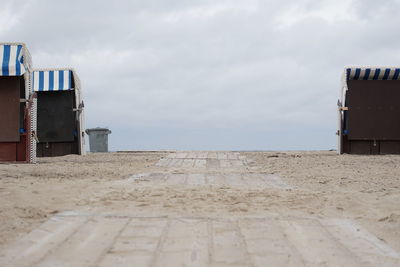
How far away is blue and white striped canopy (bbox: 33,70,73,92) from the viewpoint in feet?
48.7

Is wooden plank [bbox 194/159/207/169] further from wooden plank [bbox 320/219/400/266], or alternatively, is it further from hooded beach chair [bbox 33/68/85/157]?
wooden plank [bbox 320/219/400/266]

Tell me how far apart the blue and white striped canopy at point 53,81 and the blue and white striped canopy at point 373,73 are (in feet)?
29.1

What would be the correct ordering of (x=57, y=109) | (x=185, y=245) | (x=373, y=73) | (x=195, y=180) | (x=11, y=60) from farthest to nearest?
(x=57, y=109), (x=373, y=73), (x=11, y=60), (x=195, y=180), (x=185, y=245)

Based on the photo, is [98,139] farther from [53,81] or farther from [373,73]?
[373,73]

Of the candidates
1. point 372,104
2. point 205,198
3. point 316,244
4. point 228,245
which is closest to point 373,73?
point 372,104

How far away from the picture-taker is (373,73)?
1439cm

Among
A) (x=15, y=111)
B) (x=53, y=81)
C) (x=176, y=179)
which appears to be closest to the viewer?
(x=176, y=179)

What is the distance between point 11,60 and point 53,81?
411cm

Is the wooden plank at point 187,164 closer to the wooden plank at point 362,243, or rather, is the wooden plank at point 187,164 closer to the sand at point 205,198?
the sand at point 205,198

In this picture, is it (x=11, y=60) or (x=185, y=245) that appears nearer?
(x=185, y=245)

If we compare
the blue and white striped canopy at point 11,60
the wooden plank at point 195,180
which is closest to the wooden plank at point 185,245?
the wooden plank at point 195,180

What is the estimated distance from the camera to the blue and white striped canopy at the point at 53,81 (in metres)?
14.8

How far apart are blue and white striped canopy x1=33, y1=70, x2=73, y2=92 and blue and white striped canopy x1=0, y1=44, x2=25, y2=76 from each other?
12.5 feet

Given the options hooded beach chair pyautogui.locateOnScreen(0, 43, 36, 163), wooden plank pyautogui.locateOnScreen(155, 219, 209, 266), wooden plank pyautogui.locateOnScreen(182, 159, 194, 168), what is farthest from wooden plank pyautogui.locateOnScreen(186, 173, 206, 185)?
hooded beach chair pyautogui.locateOnScreen(0, 43, 36, 163)
